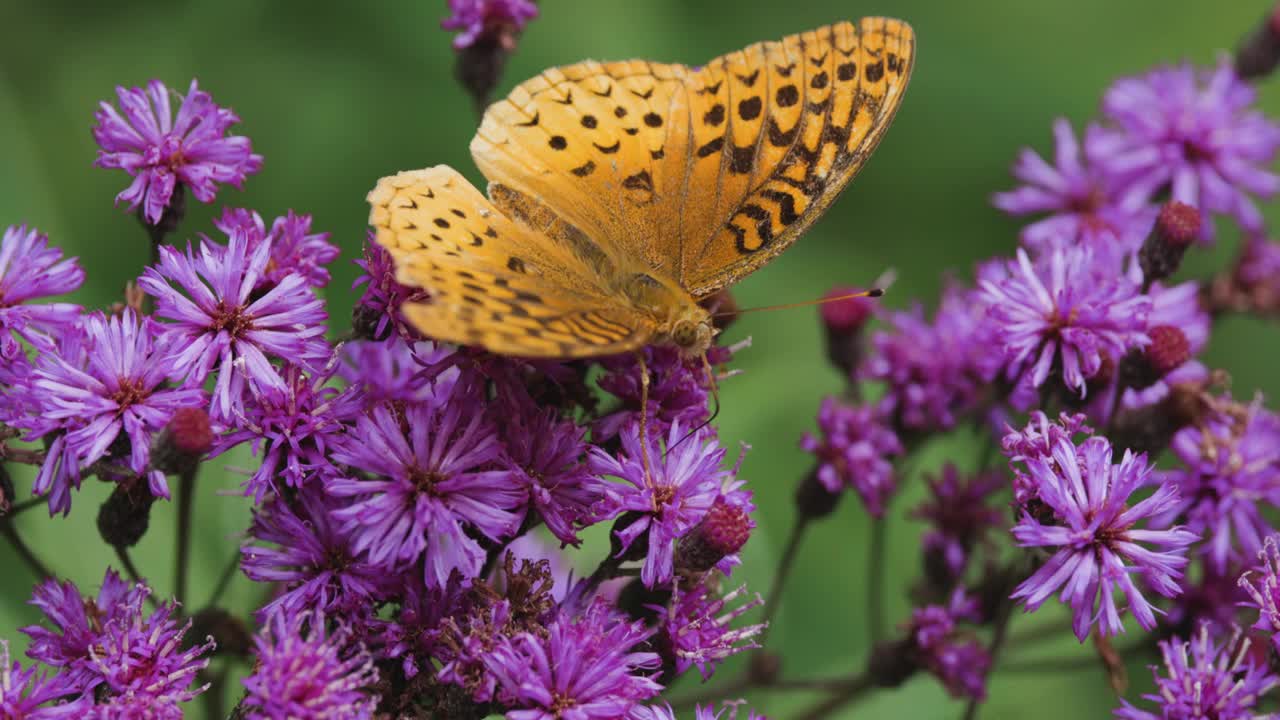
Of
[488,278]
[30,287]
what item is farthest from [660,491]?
[30,287]

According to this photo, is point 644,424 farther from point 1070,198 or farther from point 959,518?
point 1070,198

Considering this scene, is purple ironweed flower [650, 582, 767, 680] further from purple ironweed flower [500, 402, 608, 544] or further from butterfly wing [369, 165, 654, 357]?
butterfly wing [369, 165, 654, 357]

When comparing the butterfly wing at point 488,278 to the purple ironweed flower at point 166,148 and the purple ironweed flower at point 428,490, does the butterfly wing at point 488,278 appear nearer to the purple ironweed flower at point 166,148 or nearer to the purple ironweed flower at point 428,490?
the purple ironweed flower at point 428,490

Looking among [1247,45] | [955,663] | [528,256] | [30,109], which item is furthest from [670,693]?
[30,109]

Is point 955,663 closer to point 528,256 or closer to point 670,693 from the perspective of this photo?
point 670,693

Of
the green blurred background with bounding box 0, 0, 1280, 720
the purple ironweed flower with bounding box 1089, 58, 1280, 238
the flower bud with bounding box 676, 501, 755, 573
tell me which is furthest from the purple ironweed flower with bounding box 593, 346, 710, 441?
the purple ironweed flower with bounding box 1089, 58, 1280, 238

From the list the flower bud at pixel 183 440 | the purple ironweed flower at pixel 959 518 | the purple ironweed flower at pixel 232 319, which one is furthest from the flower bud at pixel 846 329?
the flower bud at pixel 183 440
